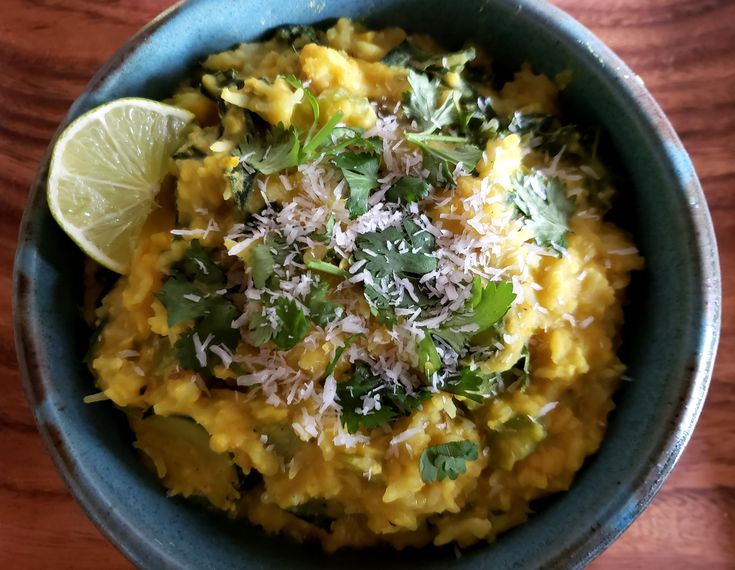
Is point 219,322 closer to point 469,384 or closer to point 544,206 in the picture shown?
point 469,384

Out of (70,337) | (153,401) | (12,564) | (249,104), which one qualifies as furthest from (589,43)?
(12,564)

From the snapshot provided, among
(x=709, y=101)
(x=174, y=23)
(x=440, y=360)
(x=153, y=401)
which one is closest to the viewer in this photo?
(x=440, y=360)

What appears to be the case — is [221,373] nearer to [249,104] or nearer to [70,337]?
[70,337]

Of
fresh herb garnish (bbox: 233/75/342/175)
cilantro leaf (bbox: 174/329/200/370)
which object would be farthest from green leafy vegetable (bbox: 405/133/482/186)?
cilantro leaf (bbox: 174/329/200/370)

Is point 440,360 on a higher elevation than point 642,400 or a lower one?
higher

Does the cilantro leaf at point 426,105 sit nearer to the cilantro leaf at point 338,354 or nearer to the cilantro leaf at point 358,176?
the cilantro leaf at point 358,176

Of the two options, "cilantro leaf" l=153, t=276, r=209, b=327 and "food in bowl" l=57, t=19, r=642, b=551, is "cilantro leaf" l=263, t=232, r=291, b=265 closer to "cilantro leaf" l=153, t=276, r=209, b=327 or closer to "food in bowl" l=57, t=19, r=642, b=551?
"food in bowl" l=57, t=19, r=642, b=551
